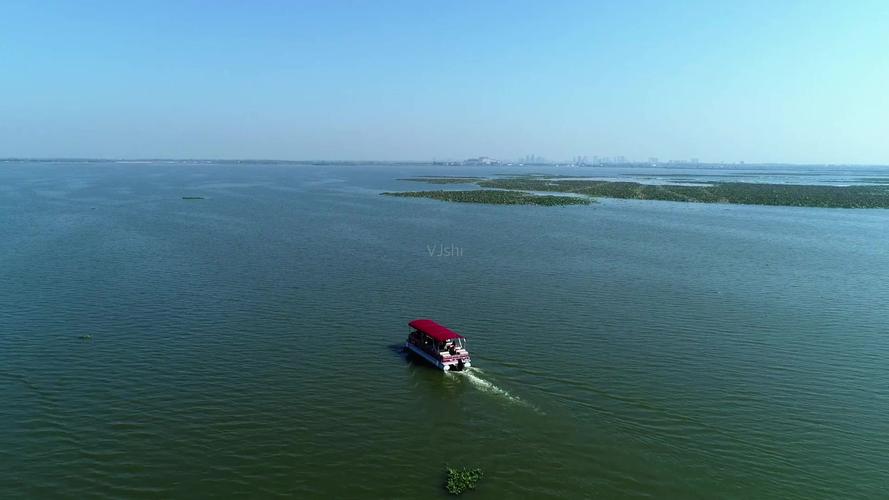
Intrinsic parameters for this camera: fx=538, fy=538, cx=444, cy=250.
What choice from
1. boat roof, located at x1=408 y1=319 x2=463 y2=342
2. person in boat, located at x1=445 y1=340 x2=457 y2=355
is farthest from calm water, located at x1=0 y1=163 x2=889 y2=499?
boat roof, located at x1=408 y1=319 x2=463 y2=342

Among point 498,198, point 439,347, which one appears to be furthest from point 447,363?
point 498,198

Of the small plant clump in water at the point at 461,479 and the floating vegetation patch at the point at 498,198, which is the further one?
the floating vegetation patch at the point at 498,198

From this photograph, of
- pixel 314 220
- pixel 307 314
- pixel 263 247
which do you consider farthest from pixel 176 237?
pixel 307 314

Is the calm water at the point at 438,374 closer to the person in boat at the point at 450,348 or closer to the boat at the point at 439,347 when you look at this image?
the boat at the point at 439,347

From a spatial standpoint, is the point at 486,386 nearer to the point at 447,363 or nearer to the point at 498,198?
the point at 447,363

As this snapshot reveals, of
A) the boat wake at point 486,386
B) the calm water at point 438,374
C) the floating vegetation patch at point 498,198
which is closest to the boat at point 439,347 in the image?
the boat wake at point 486,386

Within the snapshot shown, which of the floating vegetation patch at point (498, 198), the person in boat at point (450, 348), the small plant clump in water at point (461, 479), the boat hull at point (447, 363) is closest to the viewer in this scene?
the small plant clump in water at point (461, 479)

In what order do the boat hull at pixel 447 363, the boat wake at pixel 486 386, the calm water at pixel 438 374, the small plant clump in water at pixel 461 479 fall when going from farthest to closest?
1. the boat hull at pixel 447 363
2. the boat wake at pixel 486 386
3. the calm water at pixel 438 374
4. the small plant clump in water at pixel 461 479

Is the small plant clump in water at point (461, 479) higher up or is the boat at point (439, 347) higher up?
the boat at point (439, 347)
